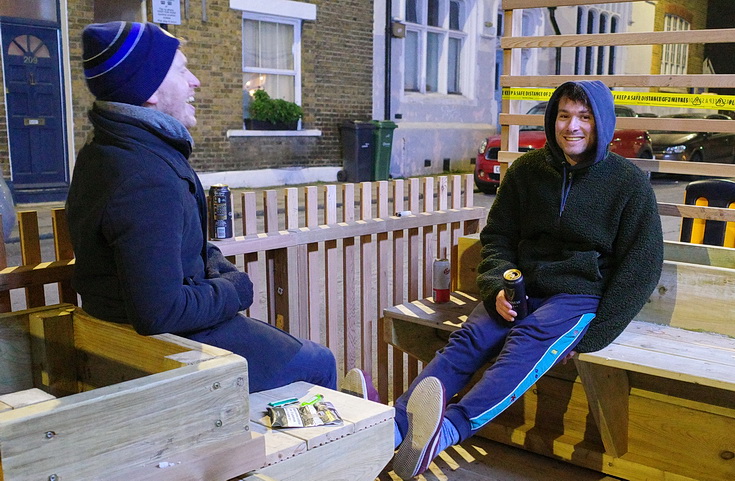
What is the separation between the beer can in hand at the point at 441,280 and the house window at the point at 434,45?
13.5m

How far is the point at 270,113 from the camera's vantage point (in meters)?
14.1

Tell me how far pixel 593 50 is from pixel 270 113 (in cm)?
1278

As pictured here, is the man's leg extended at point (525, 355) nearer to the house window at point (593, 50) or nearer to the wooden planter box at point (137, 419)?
the wooden planter box at point (137, 419)

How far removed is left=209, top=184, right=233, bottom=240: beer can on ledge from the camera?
348cm

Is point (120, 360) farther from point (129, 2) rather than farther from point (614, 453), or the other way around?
point (129, 2)

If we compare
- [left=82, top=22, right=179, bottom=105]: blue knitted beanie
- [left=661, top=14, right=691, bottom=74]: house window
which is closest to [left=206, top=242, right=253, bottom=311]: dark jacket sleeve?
[left=82, top=22, right=179, bottom=105]: blue knitted beanie

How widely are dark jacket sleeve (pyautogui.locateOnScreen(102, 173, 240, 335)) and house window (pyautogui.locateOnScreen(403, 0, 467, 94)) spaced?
1539 centimetres

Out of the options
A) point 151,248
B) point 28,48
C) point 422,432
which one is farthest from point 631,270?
point 28,48

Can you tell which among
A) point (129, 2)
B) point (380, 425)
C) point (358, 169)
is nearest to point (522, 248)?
point (380, 425)

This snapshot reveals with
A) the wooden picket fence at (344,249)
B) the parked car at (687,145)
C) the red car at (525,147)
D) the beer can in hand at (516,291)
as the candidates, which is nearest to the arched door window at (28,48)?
the red car at (525,147)

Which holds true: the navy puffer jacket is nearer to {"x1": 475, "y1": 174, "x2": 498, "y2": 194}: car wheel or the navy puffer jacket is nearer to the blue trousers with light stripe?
the blue trousers with light stripe

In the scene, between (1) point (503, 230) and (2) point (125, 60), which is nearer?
(2) point (125, 60)

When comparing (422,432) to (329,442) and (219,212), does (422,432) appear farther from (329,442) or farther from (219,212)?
(219,212)

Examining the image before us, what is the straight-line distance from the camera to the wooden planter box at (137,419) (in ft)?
5.44
